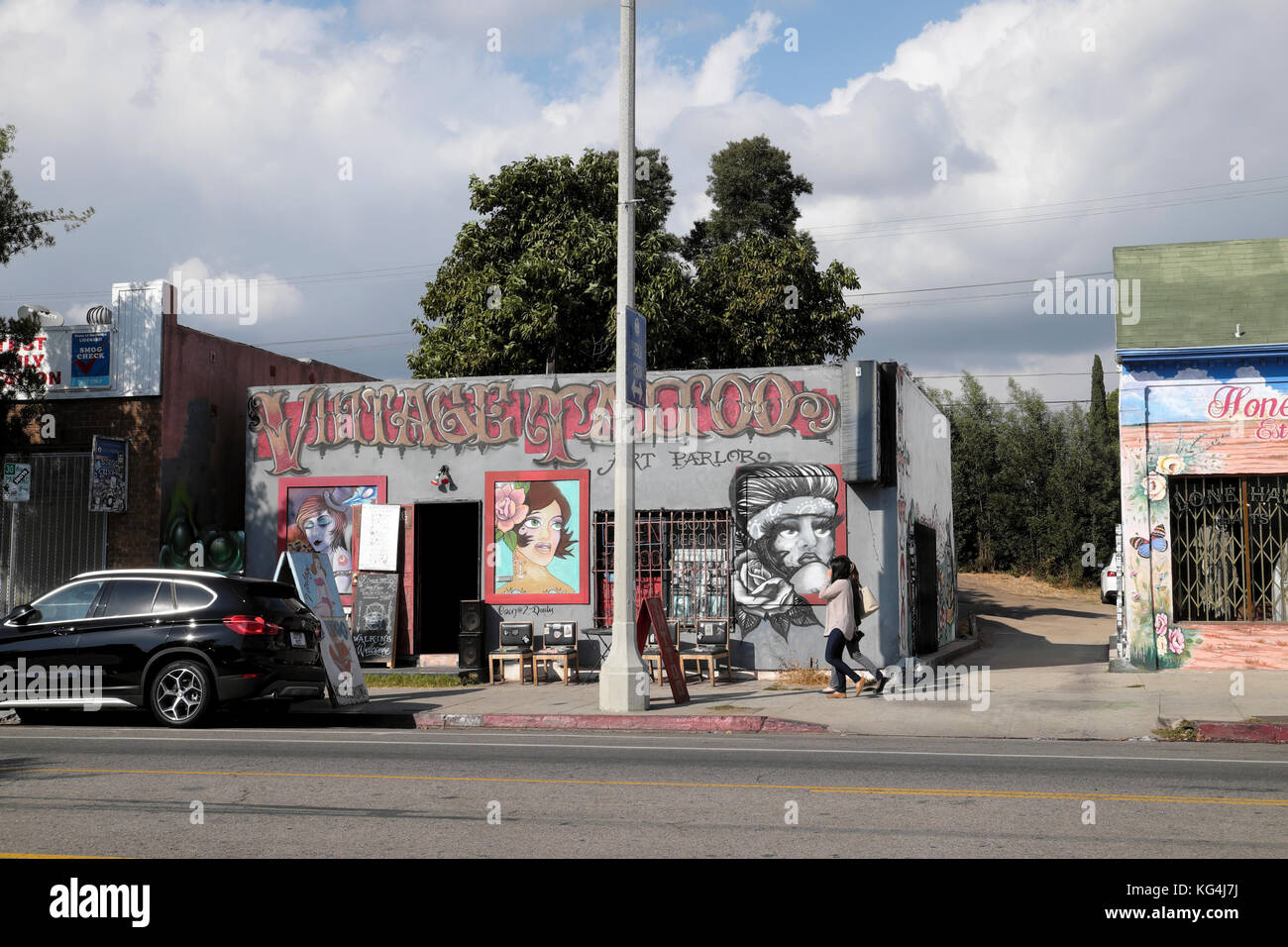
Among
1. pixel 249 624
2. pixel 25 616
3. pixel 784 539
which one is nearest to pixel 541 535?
pixel 784 539

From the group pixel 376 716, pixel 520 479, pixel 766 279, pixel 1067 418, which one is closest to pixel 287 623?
pixel 376 716

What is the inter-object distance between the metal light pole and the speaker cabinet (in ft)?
15.4

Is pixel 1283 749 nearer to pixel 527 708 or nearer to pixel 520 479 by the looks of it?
pixel 527 708

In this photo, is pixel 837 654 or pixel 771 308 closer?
pixel 837 654

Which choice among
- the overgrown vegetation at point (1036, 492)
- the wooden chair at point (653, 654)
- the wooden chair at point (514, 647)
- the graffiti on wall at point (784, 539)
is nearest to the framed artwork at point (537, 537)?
the wooden chair at point (514, 647)

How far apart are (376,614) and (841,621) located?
831 cm

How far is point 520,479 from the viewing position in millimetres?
19641

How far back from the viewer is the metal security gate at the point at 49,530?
21.1m

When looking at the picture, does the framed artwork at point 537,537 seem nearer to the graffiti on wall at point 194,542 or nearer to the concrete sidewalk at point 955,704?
the concrete sidewalk at point 955,704

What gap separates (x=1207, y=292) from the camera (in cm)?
1853

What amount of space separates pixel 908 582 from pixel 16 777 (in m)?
14.2

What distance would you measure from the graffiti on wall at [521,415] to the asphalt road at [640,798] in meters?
7.47

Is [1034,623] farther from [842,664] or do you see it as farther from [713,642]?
[842,664]

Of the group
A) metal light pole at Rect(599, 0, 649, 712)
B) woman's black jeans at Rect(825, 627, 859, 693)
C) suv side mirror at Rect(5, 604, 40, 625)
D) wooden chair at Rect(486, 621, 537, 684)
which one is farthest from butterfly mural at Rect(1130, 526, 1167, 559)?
suv side mirror at Rect(5, 604, 40, 625)
